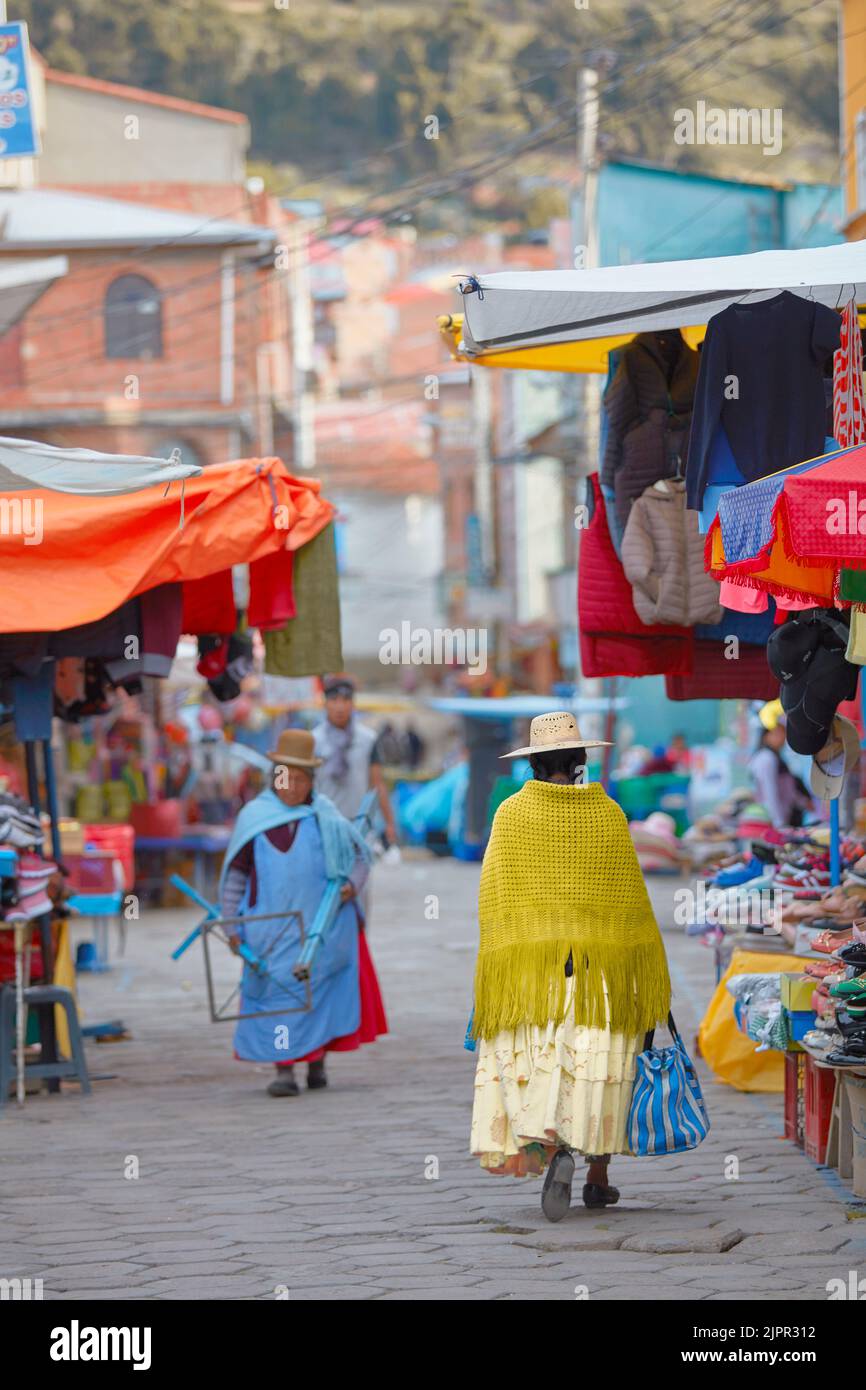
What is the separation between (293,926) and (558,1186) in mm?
3617

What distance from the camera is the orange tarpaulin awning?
Answer: 30.0 feet

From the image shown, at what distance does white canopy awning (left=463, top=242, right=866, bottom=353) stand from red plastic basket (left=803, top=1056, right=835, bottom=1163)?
3005 millimetres

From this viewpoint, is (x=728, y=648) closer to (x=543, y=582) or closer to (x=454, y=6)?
(x=543, y=582)

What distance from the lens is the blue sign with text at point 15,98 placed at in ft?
59.4

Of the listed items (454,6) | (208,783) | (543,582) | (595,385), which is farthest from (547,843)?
(454,6)

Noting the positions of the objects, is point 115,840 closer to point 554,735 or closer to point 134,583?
point 134,583

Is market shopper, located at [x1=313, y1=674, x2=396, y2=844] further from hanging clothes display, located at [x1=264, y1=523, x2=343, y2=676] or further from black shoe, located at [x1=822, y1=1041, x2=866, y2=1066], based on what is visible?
black shoe, located at [x1=822, y1=1041, x2=866, y2=1066]

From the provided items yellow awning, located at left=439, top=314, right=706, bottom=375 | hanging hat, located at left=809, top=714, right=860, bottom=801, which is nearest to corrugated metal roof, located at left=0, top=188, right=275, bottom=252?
yellow awning, located at left=439, top=314, right=706, bottom=375

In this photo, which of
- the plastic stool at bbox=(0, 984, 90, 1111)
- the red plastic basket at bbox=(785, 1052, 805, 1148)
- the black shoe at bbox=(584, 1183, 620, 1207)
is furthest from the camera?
the plastic stool at bbox=(0, 984, 90, 1111)

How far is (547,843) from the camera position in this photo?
7293 millimetres

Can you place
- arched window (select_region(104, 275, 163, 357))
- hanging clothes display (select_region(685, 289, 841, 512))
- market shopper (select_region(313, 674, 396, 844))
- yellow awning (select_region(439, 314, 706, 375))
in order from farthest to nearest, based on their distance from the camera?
arched window (select_region(104, 275, 163, 357)) → market shopper (select_region(313, 674, 396, 844)) → yellow awning (select_region(439, 314, 706, 375)) → hanging clothes display (select_region(685, 289, 841, 512))

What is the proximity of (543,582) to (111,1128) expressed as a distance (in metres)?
44.2

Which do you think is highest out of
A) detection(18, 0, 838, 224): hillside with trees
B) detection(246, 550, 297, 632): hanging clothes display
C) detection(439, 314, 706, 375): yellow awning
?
detection(18, 0, 838, 224): hillside with trees

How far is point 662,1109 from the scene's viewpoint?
712cm
